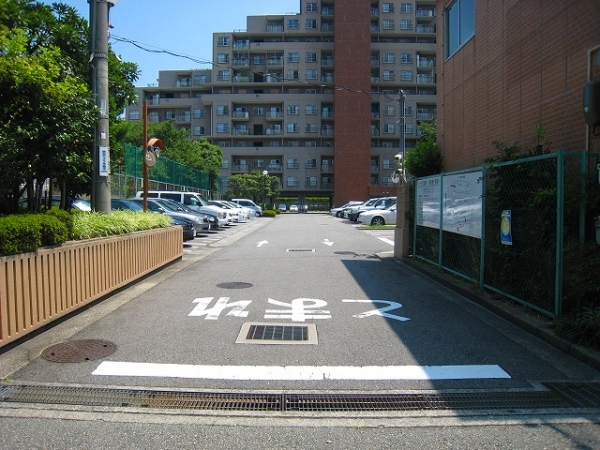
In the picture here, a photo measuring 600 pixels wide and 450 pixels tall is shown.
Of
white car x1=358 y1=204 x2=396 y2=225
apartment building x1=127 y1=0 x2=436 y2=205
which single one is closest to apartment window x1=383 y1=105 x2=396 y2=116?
apartment building x1=127 y1=0 x2=436 y2=205

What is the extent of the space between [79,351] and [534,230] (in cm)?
569

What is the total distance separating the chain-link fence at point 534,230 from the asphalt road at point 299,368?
661 millimetres

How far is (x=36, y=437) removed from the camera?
3480 millimetres

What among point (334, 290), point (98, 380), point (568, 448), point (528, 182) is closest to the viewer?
point (568, 448)

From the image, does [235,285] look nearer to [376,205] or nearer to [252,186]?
[376,205]

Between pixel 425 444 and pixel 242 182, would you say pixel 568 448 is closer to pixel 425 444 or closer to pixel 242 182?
pixel 425 444

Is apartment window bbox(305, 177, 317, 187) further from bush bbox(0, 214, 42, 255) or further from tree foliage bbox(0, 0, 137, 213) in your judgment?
bush bbox(0, 214, 42, 255)

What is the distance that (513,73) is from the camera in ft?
29.2

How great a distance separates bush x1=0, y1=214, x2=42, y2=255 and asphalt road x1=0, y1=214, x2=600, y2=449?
1066 millimetres

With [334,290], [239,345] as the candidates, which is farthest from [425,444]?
[334,290]

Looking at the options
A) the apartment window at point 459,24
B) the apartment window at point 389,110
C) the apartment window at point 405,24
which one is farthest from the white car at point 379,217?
the apartment window at point 405,24

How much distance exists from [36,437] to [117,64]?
12.6 metres

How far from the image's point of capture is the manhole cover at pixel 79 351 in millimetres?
5086

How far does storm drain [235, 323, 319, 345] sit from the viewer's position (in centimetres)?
573
